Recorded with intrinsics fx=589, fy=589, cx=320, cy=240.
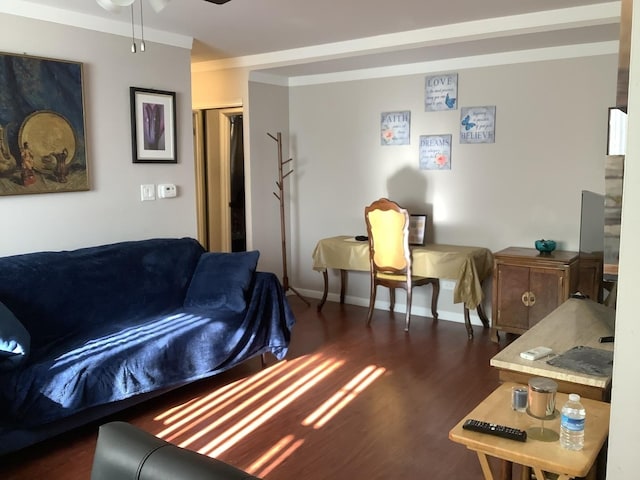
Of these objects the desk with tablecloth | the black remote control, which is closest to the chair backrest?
the desk with tablecloth

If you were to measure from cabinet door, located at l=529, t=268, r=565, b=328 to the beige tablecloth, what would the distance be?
405 mm

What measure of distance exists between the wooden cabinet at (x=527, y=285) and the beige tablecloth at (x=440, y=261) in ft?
0.60

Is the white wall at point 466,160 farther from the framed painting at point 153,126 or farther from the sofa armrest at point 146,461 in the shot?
the sofa armrest at point 146,461

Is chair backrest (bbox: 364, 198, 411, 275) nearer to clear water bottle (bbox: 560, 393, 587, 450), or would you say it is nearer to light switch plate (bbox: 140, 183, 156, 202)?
light switch plate (bbox: 140, 183, 156, 202)

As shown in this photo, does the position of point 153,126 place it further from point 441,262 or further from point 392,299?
point 392,299

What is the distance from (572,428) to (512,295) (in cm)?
277

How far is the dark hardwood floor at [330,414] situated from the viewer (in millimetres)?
2678

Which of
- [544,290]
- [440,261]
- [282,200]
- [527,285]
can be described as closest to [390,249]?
[440,261]

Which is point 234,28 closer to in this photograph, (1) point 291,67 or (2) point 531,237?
(1) point 291,67

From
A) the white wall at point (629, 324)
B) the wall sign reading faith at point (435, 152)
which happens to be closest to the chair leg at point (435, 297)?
the wall sign reading faith at point (435, 152)

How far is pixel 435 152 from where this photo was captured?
5051 millimetres

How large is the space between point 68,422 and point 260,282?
55.2 inches

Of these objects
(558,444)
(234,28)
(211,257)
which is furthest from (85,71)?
(558,444)

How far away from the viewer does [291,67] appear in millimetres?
5133
